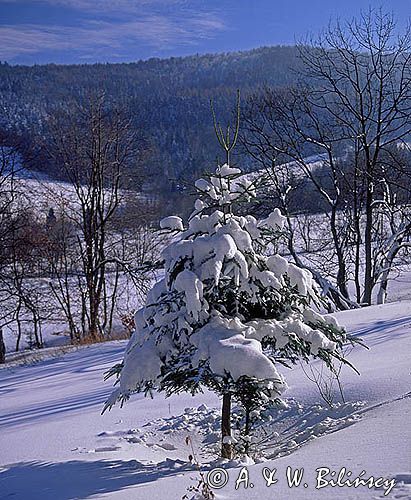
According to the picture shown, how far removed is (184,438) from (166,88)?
96862 millimetres

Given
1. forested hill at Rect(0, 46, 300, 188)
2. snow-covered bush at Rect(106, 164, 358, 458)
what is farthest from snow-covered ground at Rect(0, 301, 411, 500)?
forested hill at Rect(0, 46, 300, 188)

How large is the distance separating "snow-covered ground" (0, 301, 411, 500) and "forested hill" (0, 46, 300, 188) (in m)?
31.2

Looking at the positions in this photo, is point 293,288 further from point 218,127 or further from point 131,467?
point 131,467

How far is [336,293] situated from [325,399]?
1013 cm

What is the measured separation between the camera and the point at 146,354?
13.3ft

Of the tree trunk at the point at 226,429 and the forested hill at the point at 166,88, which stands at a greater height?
the forested hill at the point at 166,88

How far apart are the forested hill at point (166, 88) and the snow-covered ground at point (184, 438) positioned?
31.2 meters

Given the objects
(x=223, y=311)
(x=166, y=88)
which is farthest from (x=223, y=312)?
(x=166, y=88)

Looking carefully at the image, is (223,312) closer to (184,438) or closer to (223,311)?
(223,311)

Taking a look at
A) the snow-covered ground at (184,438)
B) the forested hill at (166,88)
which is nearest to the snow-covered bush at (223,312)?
the snow-covered ground at (184,438)

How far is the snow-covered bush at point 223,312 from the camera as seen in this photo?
381 centimetres

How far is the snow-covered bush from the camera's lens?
12.5ft

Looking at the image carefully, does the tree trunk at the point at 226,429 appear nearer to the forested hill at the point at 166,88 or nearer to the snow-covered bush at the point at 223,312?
the snow-covered bush at the point at 223,312

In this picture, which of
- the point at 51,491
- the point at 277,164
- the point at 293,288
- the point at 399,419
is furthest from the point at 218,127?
the point at 277,164
